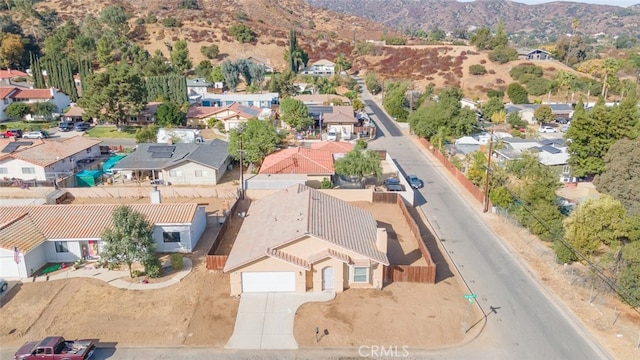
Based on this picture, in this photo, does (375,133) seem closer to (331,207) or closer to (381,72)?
(331,207)

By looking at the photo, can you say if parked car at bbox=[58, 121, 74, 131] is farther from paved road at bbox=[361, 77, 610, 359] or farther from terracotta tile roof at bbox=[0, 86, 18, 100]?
paved road at bbox=[361, 77, 610, 359]

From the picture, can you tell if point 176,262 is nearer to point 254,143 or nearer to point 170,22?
point 254,143

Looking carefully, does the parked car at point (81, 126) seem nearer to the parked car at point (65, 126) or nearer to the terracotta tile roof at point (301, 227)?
the parked car at point (65, 126)

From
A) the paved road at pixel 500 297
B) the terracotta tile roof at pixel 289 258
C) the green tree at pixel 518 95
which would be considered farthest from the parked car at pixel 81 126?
the green tree at pixel 518 95

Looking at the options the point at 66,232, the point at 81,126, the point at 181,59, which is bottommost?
the point at 66,232

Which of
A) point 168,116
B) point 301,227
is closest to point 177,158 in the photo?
point 168,116

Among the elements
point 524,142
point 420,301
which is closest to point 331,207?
point 420,301
